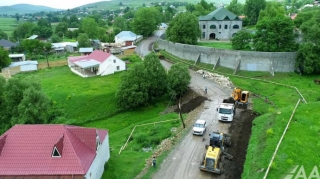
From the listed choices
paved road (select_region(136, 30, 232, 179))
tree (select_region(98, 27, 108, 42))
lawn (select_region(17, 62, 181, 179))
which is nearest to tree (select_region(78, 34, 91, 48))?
tree (select_region(98, 27, 108, 42))

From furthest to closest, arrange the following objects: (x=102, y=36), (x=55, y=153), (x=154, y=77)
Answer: (x=102, y=36) → (x=154, y=77) → (x=55, y=153)

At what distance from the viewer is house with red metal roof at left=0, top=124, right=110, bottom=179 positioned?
878 inches

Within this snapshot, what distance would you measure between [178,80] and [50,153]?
87.8 feet

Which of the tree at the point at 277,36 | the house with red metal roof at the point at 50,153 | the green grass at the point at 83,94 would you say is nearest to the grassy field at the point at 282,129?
the tree at the point at 277,36

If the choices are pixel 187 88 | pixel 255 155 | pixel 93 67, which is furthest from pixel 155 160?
pixel 93 67

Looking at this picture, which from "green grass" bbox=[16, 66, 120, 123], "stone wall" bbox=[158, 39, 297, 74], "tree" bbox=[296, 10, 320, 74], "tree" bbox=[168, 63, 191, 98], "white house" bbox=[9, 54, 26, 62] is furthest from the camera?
"white house" bbox=[9, 54, 26, 62]

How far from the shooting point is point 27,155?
76.6 feet

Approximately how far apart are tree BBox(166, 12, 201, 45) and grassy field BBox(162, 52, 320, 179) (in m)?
21.4

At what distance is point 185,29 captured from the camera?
6719 cm

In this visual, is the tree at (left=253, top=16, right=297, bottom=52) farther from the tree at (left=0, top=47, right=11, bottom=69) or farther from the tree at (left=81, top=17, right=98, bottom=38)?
the tree at (left=81, top=17, right=98, bottom=38)

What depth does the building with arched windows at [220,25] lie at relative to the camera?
8112 cm

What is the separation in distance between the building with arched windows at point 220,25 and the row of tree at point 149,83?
38739mm

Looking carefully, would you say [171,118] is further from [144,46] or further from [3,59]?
[3,59]

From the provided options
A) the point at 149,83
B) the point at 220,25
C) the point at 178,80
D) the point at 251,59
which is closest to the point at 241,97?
the point at 178,80
